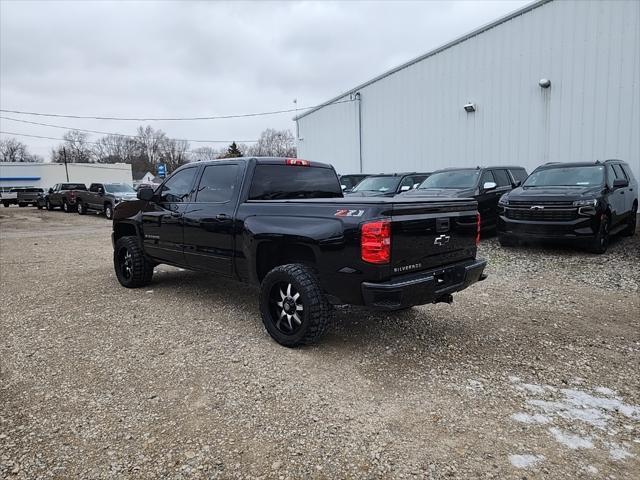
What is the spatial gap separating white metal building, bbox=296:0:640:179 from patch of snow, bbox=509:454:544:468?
→ 1128cm

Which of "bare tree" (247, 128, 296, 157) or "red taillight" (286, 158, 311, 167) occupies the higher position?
"bare tree" (247, 128, 296, 157)

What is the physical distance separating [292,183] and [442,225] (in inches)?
74.8

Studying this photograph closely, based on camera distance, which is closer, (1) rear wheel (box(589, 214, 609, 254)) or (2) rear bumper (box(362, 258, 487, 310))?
(2) rear bumper (box(362, 258, 487, 310))

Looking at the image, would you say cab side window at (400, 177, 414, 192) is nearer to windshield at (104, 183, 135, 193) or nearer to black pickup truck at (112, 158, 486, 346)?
black pickup truck at (112, 158, 486, 346)

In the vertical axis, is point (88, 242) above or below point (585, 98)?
below

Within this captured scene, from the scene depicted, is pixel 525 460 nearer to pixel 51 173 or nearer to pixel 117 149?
pixel 51 173

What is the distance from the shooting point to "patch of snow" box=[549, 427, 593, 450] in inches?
108

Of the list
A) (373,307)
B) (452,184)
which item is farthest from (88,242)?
(373,307)

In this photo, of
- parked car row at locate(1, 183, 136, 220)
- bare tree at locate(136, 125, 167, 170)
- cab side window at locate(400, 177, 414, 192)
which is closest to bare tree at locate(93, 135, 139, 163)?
bare tree at locate(136, 125, 167, 170)

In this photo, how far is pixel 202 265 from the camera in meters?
5.41

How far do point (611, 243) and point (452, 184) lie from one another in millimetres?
3416

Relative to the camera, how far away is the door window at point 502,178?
34.8ft

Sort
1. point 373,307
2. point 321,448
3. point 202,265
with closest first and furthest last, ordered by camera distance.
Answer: point 321,448, point 373,307, point 202,265

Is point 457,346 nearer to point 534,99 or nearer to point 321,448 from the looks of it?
point 321,448
